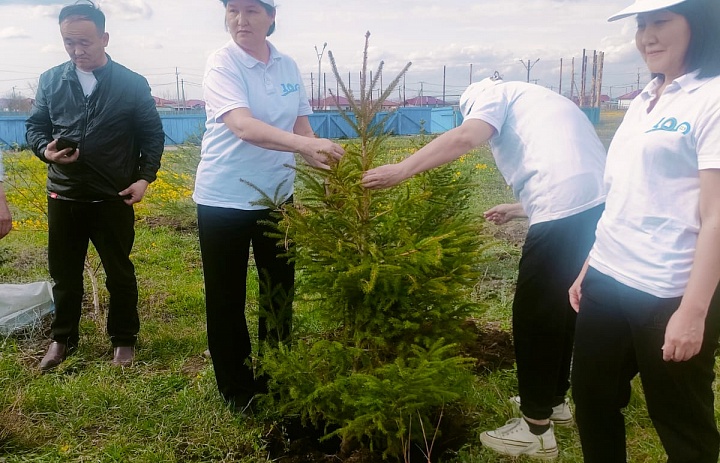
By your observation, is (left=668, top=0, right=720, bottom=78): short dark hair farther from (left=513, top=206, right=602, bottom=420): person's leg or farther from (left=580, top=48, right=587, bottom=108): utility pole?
(left=580, top=48, right=587, bottom=108): utility pole

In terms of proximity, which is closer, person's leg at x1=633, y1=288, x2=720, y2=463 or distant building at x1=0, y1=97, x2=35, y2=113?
person's leg at x1=633, y1=288, x2=720, y2=463

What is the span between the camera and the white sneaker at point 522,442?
109 inches

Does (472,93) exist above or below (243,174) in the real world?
above

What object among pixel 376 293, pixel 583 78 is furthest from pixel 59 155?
pixel 583 78

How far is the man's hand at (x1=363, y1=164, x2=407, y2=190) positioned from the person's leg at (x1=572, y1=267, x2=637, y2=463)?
74 centimetres

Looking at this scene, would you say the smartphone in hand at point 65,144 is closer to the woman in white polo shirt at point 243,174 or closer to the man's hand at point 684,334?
the woman in white polo shirt at point 243,174

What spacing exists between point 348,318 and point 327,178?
582 millimetres

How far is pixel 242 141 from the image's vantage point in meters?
2.88

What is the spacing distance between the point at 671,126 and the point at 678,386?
0.73m

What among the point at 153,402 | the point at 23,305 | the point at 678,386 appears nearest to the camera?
the point at 678,386

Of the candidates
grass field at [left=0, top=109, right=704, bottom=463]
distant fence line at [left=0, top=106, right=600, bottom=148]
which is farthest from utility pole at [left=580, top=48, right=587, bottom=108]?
grass field at [left=0, top=109, right=704, bottom=463]

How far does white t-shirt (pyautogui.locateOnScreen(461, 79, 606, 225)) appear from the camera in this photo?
2.53 metres

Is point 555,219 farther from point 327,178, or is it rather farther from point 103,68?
point 103,68

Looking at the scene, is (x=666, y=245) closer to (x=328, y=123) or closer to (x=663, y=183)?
(x=663, y=183)
